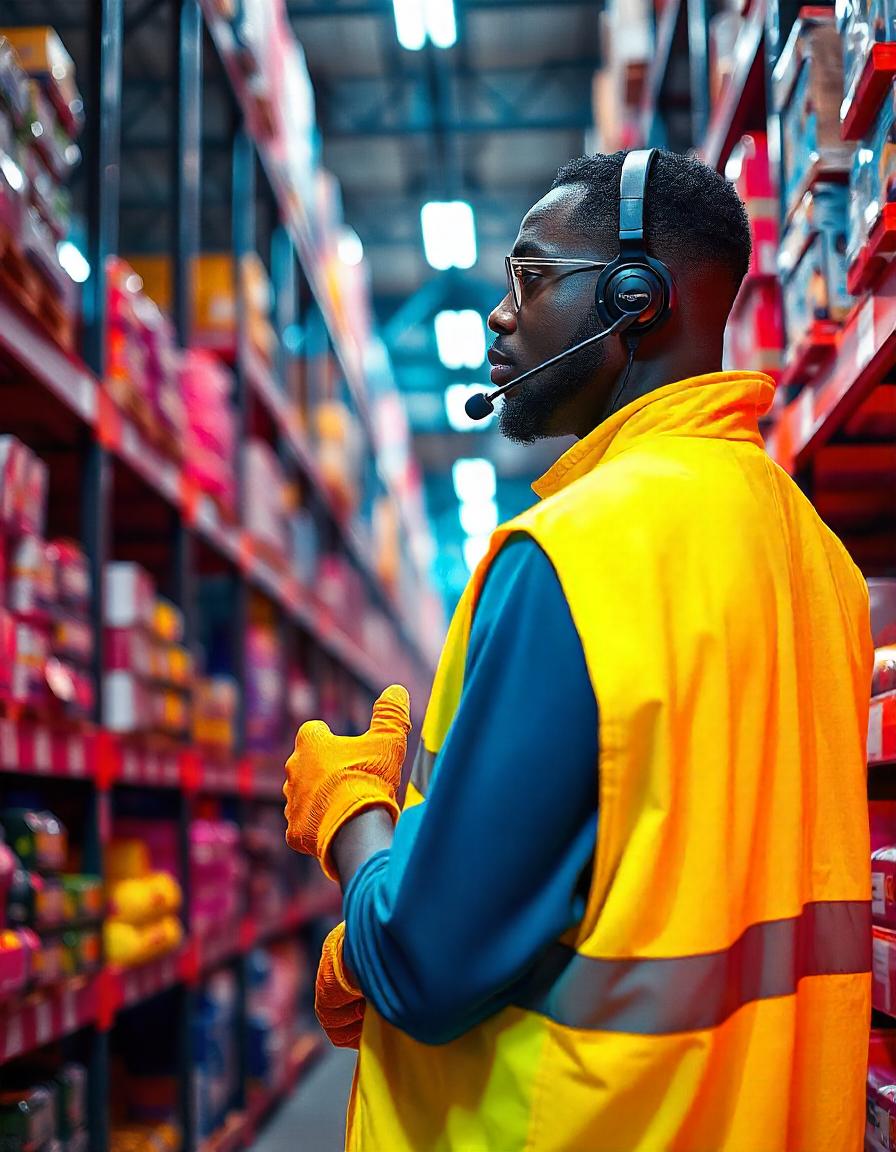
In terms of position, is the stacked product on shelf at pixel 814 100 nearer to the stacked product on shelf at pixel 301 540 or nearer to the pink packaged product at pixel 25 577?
the pink packaged product at pixel 25 577

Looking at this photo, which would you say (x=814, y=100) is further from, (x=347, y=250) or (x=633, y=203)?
(x=347, y=250)

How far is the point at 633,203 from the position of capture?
60.2 inches

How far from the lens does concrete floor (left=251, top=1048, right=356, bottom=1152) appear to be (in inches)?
222

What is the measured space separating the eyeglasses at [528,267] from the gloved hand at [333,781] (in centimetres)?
47

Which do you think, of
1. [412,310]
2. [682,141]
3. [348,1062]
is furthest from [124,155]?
[348,1062]

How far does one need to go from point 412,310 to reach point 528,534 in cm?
1283

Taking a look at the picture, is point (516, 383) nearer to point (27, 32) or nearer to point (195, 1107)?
point (27, 32)

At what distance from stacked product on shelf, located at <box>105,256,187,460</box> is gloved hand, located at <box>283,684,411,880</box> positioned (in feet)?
8.50

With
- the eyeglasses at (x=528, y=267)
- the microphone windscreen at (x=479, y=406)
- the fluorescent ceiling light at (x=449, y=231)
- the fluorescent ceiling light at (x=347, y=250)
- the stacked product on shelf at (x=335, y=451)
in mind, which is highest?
the fluorescent ceiling light at (x=449, y=231)

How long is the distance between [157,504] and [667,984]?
3952 millimetres

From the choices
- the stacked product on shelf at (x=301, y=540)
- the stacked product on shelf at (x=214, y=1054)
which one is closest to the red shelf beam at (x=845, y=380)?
the stacked product on shelf at (x=214, y=1054)

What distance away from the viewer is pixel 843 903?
1452mm

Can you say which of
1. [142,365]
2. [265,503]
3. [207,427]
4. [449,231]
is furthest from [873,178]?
[449,231]

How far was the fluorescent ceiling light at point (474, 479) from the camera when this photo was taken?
19.5 meters
